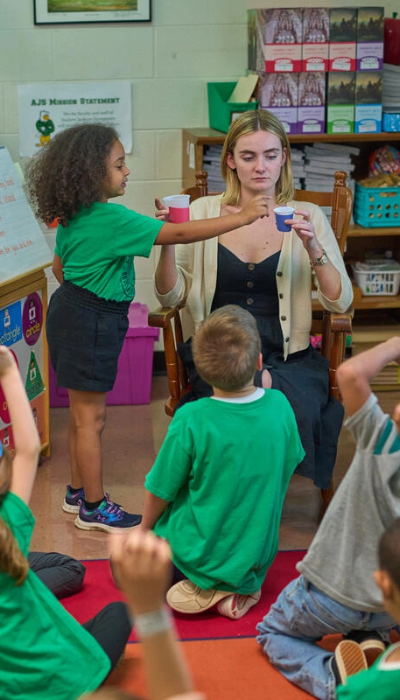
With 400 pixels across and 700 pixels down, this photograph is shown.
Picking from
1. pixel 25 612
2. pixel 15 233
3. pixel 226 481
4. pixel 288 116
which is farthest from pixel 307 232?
pixel 25 612

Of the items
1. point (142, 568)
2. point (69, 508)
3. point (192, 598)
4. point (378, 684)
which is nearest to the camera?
point (142, 568)

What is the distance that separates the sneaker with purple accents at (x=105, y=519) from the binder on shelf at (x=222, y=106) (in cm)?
178

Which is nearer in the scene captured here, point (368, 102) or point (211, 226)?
point (211, 226)

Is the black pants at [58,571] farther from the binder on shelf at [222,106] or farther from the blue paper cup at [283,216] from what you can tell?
the binder on shelf at [222,106]

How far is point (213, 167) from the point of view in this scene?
4.28 m

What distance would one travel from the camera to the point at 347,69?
417cm

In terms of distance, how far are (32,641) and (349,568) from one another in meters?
0.76

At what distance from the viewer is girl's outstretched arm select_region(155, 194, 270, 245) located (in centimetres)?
297

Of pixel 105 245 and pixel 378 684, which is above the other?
pixel 105 245

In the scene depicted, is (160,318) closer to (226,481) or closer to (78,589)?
(226,481)

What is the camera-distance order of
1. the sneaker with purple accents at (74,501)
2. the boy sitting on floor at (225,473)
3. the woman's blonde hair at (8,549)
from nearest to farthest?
the woman's blonde hair at (8,549)
the boy sitting on floor at (225,473)
the sneaker with purple accents at (74,501)

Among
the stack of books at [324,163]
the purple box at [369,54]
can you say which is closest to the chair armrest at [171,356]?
the stack of books at [324,163]

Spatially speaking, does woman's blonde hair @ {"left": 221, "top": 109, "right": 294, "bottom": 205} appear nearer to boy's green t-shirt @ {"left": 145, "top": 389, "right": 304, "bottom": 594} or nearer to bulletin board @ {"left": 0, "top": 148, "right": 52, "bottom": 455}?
bulletin board @ {"left": 0, "top": 148, "right": 52, "bottom": 455}

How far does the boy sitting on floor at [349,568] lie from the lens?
210cm
